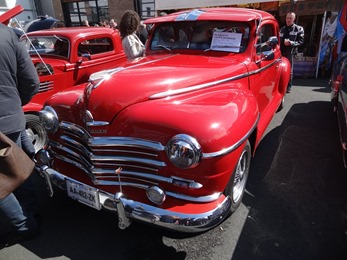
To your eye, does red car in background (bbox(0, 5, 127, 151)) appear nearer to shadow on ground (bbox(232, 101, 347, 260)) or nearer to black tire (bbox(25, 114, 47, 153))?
black tire (bbox(25, 114, 47, 153))

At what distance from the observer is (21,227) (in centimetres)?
238

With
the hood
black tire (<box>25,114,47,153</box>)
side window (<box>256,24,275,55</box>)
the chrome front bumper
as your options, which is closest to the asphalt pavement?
the chrome front bumper

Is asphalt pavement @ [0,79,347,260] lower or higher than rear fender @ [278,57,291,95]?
lower

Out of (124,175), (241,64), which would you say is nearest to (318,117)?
(241,64)

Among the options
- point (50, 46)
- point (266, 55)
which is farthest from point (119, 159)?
point (50, 46)

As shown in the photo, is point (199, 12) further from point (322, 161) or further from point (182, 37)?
point (322, 161)

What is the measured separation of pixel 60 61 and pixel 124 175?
3398mm

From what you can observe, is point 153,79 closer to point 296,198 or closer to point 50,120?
point 50,120

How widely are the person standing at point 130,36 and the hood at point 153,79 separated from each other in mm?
1425

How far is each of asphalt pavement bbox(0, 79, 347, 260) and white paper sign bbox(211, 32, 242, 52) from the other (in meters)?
1.47

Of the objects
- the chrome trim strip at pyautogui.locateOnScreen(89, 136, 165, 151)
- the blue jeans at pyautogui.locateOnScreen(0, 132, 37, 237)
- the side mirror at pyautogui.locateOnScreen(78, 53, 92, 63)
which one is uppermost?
the side mirror at pyautogui.locateOnScreen(78, 53, 92, 63)

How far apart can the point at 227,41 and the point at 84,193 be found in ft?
7.41

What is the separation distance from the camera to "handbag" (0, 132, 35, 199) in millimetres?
1824

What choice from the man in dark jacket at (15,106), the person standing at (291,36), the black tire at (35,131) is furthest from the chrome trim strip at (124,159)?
the person standing at (291,36)
